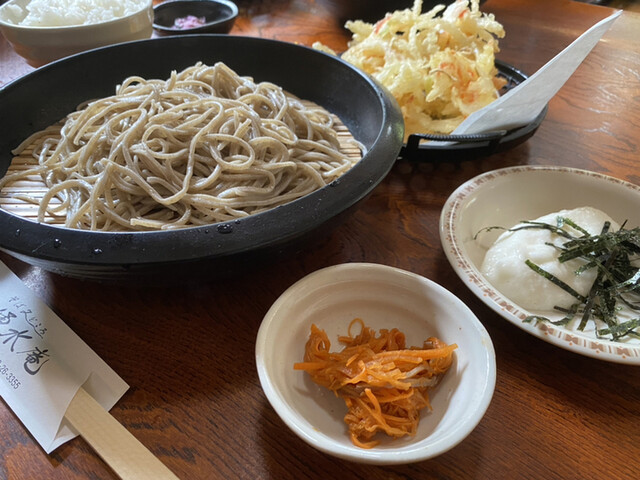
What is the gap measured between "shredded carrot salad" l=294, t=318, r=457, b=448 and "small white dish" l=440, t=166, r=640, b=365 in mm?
233

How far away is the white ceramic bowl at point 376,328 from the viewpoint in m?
0.76

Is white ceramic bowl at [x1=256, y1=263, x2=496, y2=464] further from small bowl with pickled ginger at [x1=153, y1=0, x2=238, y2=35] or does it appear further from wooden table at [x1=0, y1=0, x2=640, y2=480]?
small bowl with pickled ginger at [x1=153, y1=0, x2=238, y2=35]

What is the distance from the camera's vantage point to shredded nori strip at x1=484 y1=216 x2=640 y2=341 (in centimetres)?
104

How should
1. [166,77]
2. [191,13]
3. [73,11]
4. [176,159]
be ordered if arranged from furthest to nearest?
1. [191,13]
2. [73,11]
3. [166,77]
4. [176,159]

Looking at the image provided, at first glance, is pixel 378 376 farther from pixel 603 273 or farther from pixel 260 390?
pixel 603 273

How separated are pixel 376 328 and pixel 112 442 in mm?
592

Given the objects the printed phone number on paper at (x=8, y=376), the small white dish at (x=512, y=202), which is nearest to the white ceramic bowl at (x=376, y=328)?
the small white dish at (x=512, y=202)

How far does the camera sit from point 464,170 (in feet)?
5.40

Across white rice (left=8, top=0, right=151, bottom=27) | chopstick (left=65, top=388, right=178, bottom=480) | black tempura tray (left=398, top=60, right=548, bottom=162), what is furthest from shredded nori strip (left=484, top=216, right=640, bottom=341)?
white rice (left=8, top=0, right=151, bottom=27)

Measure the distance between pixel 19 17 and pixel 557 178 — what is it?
2290 mm

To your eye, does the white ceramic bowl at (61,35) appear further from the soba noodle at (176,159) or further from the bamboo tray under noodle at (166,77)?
the soba noodle at (176,159)

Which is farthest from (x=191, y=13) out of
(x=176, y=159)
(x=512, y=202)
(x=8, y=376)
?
(x=8, y=376)

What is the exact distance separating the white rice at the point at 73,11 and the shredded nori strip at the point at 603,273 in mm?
1981

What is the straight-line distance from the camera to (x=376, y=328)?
1.05 meters
